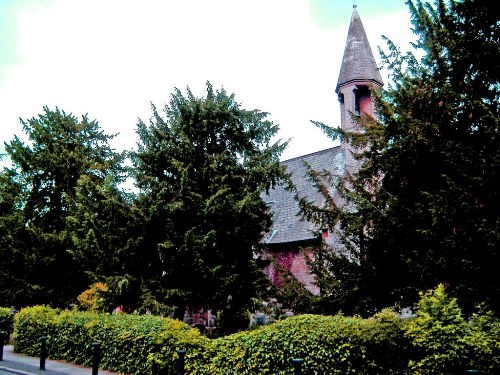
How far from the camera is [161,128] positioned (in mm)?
17531

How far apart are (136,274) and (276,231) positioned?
12.3m

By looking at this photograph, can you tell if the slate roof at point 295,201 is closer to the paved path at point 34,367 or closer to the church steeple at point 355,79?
the church steeple at point 355,79

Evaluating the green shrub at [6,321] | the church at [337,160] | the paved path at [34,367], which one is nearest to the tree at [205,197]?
the paved path at [34,367]

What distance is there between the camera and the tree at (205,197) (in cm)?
1528

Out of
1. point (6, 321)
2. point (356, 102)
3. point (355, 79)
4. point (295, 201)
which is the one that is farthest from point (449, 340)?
point (355, 79)

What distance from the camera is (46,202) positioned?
76.5 feet

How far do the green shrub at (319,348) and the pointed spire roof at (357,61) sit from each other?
66.8 feet

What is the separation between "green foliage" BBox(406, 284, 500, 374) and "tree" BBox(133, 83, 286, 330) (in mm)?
8267

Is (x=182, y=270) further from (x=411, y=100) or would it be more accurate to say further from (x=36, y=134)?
(x=36, y=134)

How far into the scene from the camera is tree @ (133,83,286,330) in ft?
50.1

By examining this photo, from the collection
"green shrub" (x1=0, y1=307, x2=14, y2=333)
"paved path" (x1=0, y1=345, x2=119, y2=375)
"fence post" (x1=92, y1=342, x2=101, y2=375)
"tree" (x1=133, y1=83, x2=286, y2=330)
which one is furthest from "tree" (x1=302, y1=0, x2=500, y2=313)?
"green shrub" (x1=0, y1=307, x2=14, y2=333)

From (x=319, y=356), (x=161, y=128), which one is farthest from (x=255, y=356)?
(x=161, y=128)

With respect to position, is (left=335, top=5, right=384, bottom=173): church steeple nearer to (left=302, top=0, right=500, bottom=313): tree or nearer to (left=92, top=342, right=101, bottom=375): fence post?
(left=302, top=0, right=500, bottom=313): tree

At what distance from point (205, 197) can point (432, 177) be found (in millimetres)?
8510
